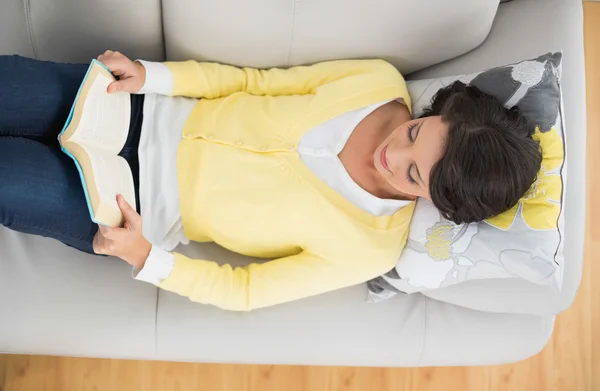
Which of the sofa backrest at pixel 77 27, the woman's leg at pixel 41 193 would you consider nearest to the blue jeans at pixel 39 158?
the woman's leg at pixel 41 193

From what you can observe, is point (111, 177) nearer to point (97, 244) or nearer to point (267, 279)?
point (97, 244)

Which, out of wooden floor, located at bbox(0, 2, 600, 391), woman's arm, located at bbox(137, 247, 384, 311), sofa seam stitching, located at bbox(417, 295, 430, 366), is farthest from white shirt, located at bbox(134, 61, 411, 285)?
wooden floor, located at bbox(0, 2, 600, 391)

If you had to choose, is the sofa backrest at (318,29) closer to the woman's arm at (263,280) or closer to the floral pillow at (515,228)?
the floral pillow at (515,228)

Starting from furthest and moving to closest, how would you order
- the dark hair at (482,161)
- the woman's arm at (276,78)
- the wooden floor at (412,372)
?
the wooden floor at (412,372)
the woman's arm at (276,78)
the dark hair at (482,161)

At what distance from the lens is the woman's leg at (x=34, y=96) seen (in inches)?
41.0

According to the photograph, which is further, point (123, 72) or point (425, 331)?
point (425, 331)

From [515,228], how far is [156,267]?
2.25 feet

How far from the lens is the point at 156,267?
1.05m

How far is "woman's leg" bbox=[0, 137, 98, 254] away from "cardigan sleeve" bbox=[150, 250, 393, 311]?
0.66ft

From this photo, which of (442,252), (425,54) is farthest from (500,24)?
(442,252)

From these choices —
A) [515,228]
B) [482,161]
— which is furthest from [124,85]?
[515,228]

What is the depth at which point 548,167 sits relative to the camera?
3.46 ft

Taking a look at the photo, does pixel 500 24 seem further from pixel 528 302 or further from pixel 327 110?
pixel 528 302

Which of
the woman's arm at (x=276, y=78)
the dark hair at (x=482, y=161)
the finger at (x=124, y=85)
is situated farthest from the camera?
the woman's arm at (x=276, y=78)
